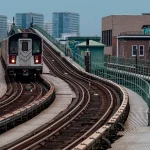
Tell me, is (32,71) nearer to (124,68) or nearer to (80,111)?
(124,68)

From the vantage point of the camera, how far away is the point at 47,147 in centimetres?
1533

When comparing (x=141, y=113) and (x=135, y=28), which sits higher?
(x=135, y=28)

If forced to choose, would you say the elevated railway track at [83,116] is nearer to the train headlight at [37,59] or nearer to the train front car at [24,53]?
the train headlight at [37,59]

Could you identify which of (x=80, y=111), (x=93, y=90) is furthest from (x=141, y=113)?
(x=93, y=90)

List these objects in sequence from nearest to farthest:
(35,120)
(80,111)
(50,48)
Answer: (35,120) < (80,111) < (50,48)

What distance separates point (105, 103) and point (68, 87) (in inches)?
323

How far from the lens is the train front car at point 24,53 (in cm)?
3566

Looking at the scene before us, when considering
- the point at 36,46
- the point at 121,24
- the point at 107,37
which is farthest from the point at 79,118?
the point at 107,37

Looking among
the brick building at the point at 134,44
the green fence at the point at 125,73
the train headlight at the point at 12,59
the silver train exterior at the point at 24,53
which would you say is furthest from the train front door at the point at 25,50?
the brick building at the point at 134,44

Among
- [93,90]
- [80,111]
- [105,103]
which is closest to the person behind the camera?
[80,111]

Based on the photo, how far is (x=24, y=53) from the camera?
117 feet

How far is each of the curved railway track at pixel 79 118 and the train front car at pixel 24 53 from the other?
2.96 m

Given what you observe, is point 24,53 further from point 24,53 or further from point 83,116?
point 83,116

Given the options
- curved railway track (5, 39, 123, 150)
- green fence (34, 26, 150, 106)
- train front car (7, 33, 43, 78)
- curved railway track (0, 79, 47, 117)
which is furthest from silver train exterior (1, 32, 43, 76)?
green fence (34, 26, 150, 106)
